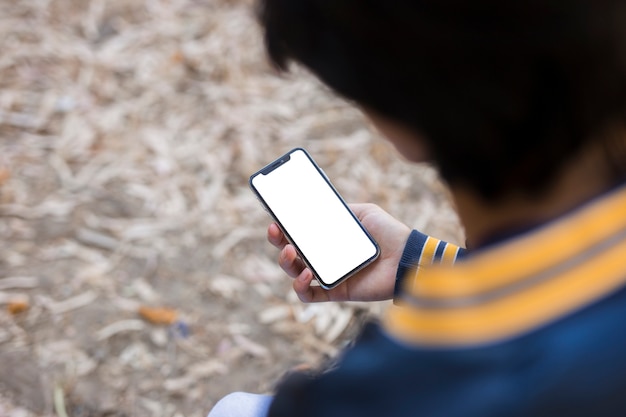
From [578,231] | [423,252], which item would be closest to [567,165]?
[578,231]

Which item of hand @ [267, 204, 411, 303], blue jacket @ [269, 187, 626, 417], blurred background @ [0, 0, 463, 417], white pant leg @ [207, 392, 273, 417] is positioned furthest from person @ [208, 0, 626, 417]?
blurred background @ [0, 0, 463, 417]

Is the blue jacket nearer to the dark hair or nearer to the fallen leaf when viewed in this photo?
the dark hair

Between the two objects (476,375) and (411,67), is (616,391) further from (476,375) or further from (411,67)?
(411,67)

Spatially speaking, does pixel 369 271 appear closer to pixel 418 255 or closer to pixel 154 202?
pixel 418 255

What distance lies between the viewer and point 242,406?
3.89 feet

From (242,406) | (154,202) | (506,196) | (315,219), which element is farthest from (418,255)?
(154,202)

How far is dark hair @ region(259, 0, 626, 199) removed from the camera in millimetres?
558

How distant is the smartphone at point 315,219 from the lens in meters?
1.38

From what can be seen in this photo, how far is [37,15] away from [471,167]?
7.43 feet

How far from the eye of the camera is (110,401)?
5.47 ft

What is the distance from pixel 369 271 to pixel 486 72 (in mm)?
836

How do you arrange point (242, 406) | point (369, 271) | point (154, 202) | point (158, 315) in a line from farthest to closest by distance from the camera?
point (154, 202) < point (158, 315) < point (369, 271) < point (242, 406)

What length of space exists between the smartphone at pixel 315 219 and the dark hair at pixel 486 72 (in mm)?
726

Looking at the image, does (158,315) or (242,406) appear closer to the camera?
(242,406)
